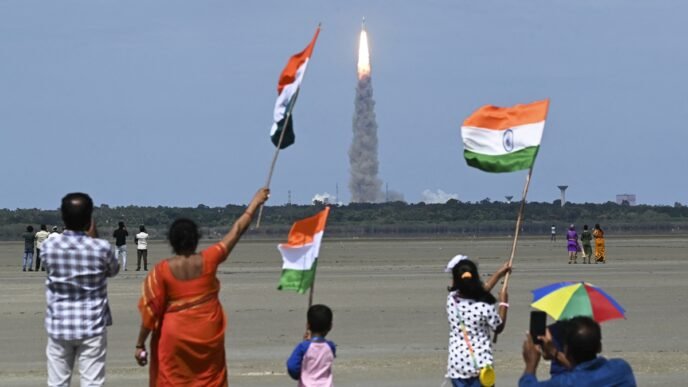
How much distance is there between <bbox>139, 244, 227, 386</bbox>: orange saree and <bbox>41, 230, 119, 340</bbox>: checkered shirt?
15.0 inches

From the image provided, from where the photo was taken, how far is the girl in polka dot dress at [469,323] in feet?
31.6

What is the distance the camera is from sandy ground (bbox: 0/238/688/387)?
49.1ft

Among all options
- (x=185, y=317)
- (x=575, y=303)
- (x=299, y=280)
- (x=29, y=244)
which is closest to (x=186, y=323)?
(x=185, y=317)

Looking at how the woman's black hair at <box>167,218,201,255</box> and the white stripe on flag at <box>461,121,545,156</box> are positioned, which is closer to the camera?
the woman's black hair at <box>167,218,201,255</box>

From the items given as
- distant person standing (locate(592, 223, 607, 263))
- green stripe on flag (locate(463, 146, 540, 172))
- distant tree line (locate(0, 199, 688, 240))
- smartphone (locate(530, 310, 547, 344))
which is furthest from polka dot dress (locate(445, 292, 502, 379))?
distant tree line (locate(0, 199, 688, 240))

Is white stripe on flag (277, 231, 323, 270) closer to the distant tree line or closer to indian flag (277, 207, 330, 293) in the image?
indian flag (277, 207, 330, 293)

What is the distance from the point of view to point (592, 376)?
291 inches

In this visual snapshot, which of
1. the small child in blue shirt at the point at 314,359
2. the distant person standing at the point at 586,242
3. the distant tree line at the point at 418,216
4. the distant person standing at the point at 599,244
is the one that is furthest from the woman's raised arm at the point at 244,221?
the distant tree line at the point at 418,216

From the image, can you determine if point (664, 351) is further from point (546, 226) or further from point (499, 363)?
point (546, 226)

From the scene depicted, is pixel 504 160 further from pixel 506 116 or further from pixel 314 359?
pixel 314 359

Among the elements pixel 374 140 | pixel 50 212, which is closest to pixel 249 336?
pixel 374 140

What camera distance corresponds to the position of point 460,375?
965cm

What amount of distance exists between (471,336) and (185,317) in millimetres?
1935

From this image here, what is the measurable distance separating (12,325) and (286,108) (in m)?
12.5
